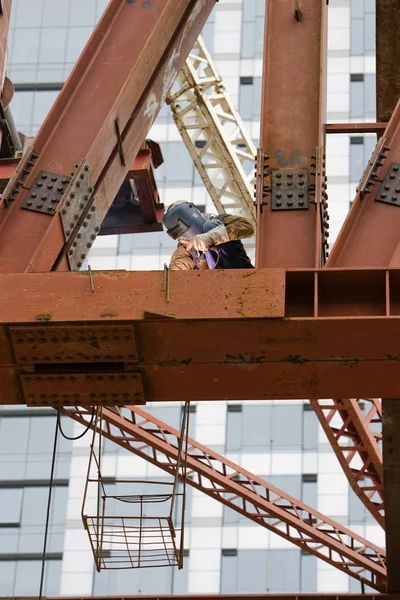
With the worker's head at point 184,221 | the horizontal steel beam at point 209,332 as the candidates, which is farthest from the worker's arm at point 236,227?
the horizontal steel beam at point 209,332

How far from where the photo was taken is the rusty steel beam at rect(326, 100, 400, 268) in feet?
46.6

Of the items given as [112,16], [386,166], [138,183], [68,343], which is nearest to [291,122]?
[386,166]

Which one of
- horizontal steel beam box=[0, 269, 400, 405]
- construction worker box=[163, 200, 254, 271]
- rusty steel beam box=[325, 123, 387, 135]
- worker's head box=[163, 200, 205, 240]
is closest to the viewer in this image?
horizontal steel beam box=[0, 269, 400, 405]

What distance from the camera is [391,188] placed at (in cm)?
1456

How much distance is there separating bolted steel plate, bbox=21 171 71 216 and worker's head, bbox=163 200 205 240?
1855 mm

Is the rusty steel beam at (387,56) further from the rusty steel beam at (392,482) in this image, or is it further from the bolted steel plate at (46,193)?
the bolted steel plate at (46,193)

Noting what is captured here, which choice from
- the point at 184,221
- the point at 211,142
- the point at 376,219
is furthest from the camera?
the point at 211,142

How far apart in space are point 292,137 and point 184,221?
6.16 ft

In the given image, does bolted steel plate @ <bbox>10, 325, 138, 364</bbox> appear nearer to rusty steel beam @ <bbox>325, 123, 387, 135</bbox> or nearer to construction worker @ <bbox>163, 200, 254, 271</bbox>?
construction worker @ <bbox>163, 200, 254, 271</bbox>

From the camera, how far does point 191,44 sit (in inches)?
651

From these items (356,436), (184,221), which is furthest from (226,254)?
(356,436)

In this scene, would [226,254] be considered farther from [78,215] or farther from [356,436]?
[356,436]

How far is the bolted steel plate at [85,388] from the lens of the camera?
14086 millimetres

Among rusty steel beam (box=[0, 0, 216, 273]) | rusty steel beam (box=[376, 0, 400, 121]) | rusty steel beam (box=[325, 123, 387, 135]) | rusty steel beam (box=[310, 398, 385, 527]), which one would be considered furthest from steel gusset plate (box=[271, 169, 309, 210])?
rusty steel beam (box=[310, 398, 385, 527])
